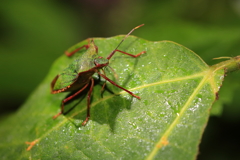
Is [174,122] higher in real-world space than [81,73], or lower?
lower

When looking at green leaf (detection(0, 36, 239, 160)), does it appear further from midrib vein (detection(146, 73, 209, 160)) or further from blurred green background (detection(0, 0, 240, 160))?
blurred green background (detection(0, 0, 240, 160))

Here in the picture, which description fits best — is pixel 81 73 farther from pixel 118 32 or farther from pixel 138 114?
pixel 118 32

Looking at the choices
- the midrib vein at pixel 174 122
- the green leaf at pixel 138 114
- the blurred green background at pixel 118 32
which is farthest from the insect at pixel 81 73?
the blurred green background at pixel 118 32

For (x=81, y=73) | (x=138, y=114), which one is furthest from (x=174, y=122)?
(x=81, y=73)

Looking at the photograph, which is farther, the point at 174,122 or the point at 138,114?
the point at 138,114

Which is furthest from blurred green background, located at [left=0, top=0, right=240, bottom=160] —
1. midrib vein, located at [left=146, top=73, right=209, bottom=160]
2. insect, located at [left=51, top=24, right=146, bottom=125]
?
insect, located at [left=51, top=24, right=146, bottom=125]

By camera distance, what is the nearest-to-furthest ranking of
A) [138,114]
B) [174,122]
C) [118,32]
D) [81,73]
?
[174,122]
[138,114]
[81,73]
[118,32]

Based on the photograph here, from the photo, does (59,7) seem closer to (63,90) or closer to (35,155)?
(63,90)

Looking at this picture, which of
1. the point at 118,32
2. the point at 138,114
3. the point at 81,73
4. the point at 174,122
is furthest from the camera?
the point at 118,32
